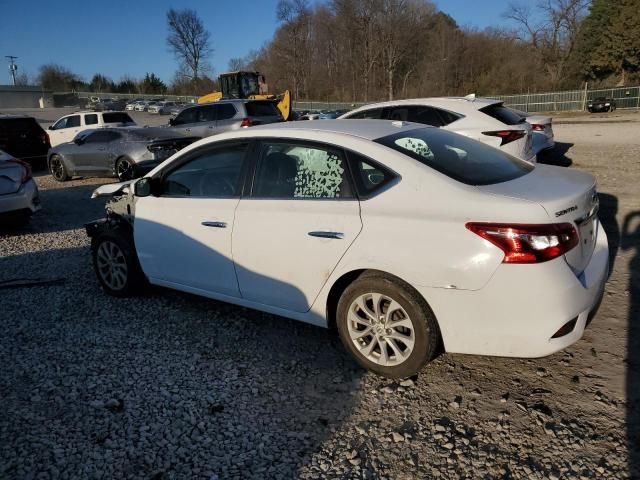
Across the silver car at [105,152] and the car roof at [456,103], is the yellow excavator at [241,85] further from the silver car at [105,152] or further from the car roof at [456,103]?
the car roof at [456,103]

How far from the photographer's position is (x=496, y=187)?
3.05 metres

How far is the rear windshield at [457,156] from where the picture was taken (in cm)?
319

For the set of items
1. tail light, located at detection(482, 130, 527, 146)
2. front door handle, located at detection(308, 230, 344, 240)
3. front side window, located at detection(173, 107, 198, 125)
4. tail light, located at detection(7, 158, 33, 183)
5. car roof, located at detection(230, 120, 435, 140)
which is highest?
front side window, located at detection(173, 107, 198, 125)

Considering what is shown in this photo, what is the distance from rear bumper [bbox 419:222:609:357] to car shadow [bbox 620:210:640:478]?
1.65 feet

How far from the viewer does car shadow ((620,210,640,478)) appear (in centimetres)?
256

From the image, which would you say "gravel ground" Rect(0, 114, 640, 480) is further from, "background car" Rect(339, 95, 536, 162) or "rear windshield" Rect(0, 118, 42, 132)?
"rear windshield" Rect(0, 118, 42, 132)

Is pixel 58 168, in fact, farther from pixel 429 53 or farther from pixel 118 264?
pixel 429 53

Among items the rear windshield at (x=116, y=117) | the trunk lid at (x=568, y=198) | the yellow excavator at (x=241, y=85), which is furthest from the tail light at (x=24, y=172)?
the yellow excavator at (x=241, y=85)

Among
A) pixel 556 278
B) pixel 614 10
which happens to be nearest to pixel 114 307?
pixel 556 278

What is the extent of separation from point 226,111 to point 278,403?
11.7 meters

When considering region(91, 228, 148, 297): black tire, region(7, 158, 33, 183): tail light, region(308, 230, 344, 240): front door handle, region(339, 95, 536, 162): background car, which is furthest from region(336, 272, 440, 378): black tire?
region(7, 158, 33, 183): tail light

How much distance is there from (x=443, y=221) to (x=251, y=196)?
1486 millimetres

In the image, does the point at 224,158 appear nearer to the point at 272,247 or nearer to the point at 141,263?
the point at 272,247

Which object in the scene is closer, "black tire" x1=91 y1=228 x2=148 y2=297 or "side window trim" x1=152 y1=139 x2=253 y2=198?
"side window trim" x1=152 y1=139 x2=253 y2=198
